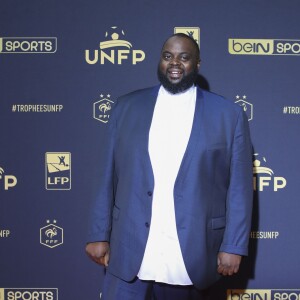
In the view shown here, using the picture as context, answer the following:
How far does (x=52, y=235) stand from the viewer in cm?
319

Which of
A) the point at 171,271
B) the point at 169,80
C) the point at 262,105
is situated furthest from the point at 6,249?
the point at 262,105

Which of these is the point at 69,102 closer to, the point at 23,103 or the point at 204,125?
the point at 23,103

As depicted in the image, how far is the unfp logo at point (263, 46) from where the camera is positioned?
10.2 feet

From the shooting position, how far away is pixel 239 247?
2.29 meters

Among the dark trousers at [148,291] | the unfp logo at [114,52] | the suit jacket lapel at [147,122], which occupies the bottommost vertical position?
the dark trousers at [148,291]

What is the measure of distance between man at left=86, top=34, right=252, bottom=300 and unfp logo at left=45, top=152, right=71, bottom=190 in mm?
778

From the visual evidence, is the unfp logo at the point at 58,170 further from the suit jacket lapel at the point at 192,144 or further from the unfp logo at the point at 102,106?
the suit jacket lapel at the point at 192,144

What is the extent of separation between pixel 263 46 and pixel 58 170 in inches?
54.6

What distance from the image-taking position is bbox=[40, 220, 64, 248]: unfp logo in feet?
10.5

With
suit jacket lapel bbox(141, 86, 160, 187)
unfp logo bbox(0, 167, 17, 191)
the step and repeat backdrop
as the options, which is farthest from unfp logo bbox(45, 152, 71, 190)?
suit jacket lapel bbox(141, 86, 160, 187)

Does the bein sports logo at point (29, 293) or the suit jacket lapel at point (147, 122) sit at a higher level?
the suit jacket lapel at point (147, 122)

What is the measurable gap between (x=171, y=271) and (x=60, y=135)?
1223mm

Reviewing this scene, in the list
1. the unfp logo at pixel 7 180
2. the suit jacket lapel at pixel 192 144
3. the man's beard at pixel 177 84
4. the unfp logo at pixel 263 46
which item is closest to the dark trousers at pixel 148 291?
the suit jacket lapel at pixel 192 144

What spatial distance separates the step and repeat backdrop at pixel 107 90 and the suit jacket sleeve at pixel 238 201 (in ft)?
2.71
